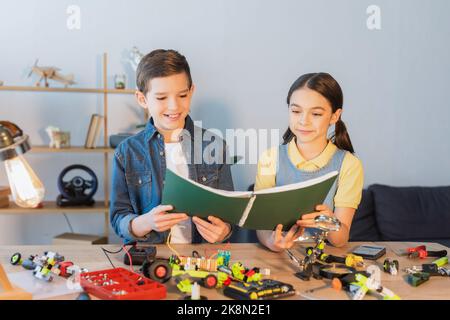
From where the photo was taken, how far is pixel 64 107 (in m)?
2.92

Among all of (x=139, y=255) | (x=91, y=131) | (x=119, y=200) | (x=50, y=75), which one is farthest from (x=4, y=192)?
(x=139, y=255)

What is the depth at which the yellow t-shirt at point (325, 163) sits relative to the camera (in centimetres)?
164

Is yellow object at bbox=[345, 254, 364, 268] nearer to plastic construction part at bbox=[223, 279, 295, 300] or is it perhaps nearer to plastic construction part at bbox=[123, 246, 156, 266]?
plastic construction part at bbox=[223, 279, 295, 300]

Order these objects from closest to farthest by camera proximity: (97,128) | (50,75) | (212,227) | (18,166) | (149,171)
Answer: (18,166)
(212,227)
(149,171)
(50,75)
(97,128)

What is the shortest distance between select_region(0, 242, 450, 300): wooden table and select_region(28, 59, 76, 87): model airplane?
1374 millimetres

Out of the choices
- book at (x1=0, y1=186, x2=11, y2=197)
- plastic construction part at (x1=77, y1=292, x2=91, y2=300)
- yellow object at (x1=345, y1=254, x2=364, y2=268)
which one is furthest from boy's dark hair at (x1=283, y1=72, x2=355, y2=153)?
book at (x1=0, y1=186, x2=11, y2=197)

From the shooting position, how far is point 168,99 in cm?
169

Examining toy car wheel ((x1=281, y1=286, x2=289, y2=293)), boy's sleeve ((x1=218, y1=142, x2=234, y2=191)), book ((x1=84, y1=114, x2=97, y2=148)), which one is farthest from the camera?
book ((x1=84, y1=114, x2=97, y2=148))

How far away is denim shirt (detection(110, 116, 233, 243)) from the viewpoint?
1.70 metres

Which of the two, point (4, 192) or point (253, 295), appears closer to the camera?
point (253, 295)

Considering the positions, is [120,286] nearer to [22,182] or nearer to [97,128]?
[22,182]

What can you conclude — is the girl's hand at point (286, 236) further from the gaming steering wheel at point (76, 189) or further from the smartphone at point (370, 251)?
the gaming steering wheel at point (76, 189)

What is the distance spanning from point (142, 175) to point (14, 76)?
4.88ft

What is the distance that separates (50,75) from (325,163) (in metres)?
1.65
